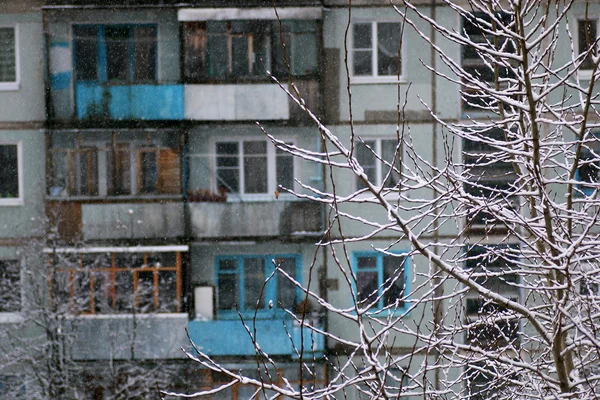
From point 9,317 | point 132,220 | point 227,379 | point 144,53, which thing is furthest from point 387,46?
point 9,317

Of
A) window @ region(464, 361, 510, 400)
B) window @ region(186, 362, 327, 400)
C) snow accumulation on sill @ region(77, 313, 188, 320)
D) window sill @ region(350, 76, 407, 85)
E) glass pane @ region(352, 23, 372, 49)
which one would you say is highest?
glass pane @ region(352, 23, 372, 49)

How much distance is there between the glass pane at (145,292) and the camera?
52.3ft

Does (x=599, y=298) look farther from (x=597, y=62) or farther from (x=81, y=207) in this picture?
(x=81, y=207)

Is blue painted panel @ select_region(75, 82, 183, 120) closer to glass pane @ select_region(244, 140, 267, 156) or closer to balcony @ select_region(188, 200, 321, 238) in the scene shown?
glass pane @ select_region(244, 140, 267, 156)

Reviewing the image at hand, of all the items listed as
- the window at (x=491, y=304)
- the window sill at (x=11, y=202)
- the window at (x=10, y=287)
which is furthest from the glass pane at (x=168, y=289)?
the window at (x=491, y=304)

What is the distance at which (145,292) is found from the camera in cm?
1580

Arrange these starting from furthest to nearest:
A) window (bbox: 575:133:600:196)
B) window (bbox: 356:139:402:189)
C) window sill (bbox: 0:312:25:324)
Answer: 1. window (bbox: 356:139:402:189)
2. window sill (bbox: 0:312:25:324)
3. window (bbox: 575:133:600:196)

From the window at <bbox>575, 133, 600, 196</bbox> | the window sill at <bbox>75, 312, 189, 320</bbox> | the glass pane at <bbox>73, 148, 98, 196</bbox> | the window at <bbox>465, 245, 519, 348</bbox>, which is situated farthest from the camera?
the glass pane at <bbox>73, 148, 98, 196</bbox>

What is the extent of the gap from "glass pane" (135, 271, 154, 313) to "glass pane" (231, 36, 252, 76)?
456 centimetres

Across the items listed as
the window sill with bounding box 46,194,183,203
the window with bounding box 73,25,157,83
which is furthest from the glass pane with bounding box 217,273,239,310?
the window with bounding box 73,25,157,83

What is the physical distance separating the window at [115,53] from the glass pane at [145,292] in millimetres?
4078

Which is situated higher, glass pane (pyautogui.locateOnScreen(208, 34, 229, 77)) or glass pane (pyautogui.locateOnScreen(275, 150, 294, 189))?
glass pane (pyautogui.locateOnScreen(208, 34, 229, 77))

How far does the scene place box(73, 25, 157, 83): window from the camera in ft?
55.3

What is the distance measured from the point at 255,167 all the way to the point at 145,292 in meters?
3.50
